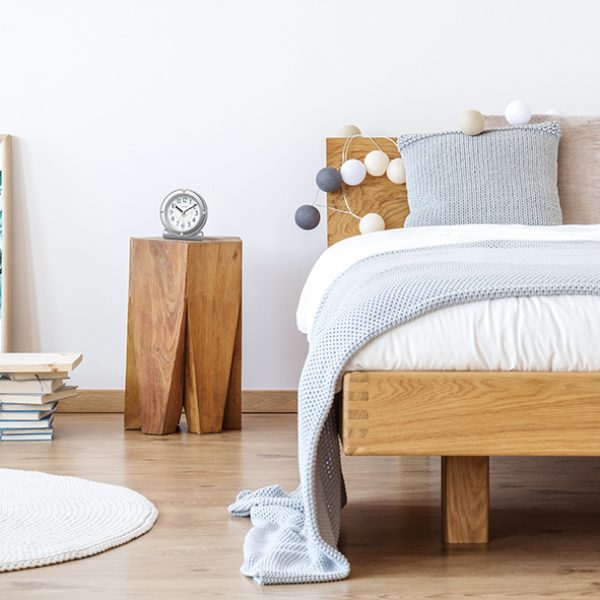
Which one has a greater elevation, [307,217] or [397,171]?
[397,171]

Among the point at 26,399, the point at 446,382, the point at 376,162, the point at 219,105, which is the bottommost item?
the point at 26,399

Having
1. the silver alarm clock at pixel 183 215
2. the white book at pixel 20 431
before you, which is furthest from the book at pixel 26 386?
the silver alarm clock at pixel 183 215

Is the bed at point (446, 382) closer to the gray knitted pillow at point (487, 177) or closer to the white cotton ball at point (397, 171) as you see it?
the gray knitted pillow at point (487, 177)

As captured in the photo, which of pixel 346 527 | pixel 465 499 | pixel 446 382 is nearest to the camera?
pixel 446 382

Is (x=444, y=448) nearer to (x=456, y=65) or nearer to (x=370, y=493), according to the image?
(x=370, y=493)

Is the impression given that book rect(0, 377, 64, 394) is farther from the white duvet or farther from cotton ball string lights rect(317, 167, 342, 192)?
the white duvet

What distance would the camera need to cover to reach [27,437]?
10.5 feet

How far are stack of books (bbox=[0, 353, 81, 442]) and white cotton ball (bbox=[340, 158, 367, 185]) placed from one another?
1.06 meters

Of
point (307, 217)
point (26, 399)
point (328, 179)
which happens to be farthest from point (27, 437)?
point (328, 179)

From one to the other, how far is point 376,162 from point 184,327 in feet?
2.75

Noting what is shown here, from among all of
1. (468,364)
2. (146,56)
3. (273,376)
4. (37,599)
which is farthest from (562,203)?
(37,599)

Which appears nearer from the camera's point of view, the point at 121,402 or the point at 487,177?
the point at 487,177

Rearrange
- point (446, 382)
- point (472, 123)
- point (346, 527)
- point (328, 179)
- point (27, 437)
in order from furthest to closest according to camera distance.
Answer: point (328, 179)
point (472, 123)
point (27, 437)
point (346, 527)
point (446, 382)

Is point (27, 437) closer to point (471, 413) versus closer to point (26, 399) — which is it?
point (26, 399)
